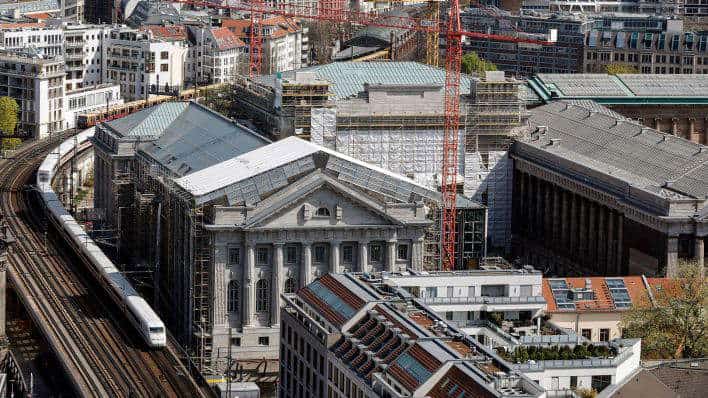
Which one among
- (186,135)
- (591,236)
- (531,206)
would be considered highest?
(186,135)

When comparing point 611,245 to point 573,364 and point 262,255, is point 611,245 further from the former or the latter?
point 573,364

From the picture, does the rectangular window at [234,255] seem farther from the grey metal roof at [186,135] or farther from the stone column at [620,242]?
the stone column at [620,242]

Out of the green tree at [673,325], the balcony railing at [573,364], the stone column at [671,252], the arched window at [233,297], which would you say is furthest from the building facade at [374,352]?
the stone column at [671,252]

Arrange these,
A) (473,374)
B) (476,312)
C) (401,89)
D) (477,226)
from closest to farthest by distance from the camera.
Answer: (473,374)
(476,312)
(477,226)
(401,89)

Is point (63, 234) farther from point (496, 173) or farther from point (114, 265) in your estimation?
point (496, 173)

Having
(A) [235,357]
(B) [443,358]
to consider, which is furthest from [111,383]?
(B) [443,358]

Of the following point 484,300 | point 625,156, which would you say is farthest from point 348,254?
point 625,156
